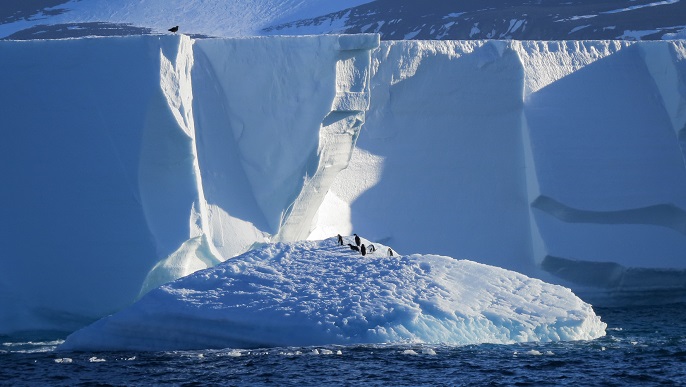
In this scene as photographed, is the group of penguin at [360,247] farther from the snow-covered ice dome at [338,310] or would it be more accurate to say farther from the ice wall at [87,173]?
the ice wall at [87,173]

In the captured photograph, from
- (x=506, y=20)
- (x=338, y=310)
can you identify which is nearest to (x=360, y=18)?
(x=506, y=20)

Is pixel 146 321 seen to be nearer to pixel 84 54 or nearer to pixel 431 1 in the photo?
pixel 84 54

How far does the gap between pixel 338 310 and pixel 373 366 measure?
1.04 meters

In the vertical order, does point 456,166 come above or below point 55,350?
above

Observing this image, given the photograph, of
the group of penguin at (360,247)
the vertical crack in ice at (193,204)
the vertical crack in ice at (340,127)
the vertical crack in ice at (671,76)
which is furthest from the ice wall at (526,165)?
the vertical crack in ice at (193,204)

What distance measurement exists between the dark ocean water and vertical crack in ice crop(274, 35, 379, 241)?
3097mm

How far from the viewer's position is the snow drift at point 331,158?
36.9 ft

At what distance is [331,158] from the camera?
12.8 meters

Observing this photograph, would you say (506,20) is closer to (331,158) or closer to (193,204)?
(331,158)

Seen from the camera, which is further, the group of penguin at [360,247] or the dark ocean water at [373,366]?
the group of penguin at [360,247]

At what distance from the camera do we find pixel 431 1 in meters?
19.7

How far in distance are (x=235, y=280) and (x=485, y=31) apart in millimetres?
8892

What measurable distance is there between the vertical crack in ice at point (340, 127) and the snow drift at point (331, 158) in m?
0.02

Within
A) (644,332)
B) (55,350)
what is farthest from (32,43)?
(644,332)
